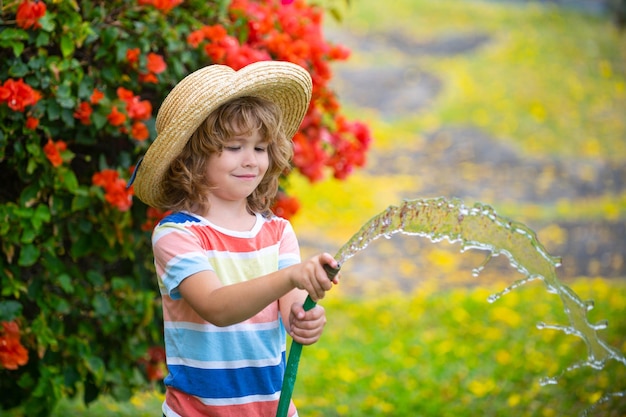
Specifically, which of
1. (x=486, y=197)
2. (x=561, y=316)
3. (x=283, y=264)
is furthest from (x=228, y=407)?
(x=486, y=197)

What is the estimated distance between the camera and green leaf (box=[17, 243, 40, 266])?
265 centimetres

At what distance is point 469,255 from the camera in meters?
7.97

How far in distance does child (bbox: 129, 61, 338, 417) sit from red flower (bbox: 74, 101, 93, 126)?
0.74 m

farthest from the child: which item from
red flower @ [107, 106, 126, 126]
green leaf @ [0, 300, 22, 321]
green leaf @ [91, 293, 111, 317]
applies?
green leaf @ [91, 293, 111, 317]

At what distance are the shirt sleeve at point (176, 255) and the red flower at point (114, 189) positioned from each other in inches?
32.9

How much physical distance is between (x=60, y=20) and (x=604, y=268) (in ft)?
18.9

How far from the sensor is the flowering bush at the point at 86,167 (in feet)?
8.57

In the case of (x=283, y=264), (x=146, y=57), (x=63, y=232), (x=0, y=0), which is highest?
(x=0, y=0)

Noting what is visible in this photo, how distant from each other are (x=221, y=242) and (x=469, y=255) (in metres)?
6.33

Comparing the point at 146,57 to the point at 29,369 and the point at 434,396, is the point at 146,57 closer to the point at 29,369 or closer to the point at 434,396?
the point at 29,369

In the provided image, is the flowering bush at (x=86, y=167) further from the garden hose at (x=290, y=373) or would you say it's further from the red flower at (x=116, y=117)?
the garden hose at (x=290, y=373)

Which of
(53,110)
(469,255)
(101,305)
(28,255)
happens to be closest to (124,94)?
(53,110)

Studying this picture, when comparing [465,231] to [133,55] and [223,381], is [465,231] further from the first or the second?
[133,55]

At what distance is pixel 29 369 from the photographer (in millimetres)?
2854
